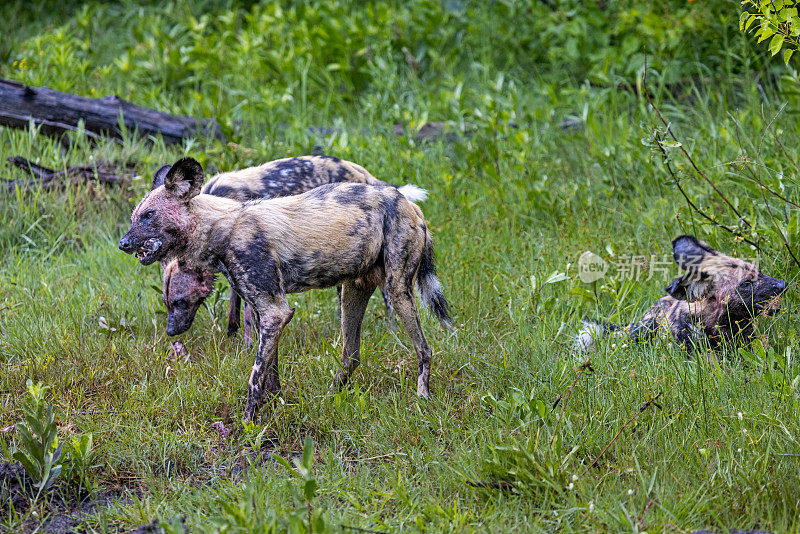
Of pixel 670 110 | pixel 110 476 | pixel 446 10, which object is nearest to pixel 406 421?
pixel 110 476

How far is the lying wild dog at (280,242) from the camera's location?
3996 mm

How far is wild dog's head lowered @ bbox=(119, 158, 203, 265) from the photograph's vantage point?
12.9ft

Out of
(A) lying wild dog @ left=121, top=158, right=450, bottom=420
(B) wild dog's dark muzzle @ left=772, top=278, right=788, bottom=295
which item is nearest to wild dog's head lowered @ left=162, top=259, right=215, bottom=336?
(A) lying wild dog @ left=121, top=158, right=450, bottom=420

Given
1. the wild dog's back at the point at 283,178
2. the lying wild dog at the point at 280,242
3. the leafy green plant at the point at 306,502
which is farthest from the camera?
the wild dog's back at the point at 283,178

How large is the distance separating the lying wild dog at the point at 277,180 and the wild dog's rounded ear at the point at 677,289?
5.78ft

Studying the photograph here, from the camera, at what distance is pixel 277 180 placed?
521 cm

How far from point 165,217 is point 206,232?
0.22m

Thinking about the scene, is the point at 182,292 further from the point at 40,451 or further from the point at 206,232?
the point at 40,451

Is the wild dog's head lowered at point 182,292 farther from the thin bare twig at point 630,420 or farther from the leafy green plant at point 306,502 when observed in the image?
the thin bare twig at point 630,420

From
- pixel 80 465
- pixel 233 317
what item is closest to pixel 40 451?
pixel 80 465

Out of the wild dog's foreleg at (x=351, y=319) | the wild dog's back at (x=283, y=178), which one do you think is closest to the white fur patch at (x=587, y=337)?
the wild dog's foreleg at (x=351, y=319)

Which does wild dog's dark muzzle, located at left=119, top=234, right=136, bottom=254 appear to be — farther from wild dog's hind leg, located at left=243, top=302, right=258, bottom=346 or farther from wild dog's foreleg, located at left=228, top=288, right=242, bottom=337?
wild dog's foreleg, located at left=228, top=288, right=242, bottom=337

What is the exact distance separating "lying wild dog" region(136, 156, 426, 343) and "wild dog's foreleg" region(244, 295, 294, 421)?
953 millimetres

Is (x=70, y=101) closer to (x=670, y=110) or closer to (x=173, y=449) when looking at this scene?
(x=173, y=449)
